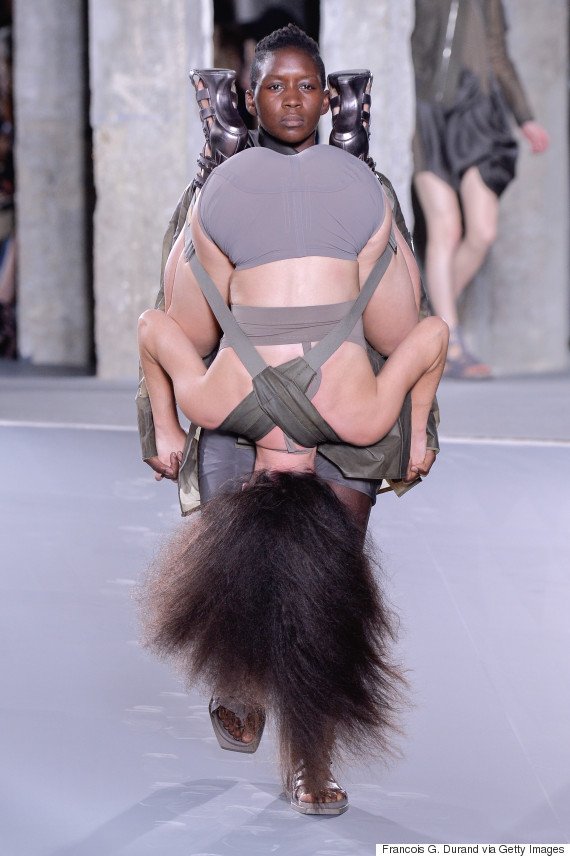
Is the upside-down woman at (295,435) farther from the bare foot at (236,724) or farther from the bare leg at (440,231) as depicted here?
the bare leg at (440,231)

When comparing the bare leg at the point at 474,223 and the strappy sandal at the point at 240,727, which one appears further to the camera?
the bare leg at the point at 474,223

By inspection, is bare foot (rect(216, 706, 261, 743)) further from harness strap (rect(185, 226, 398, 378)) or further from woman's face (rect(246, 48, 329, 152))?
woman's face (rect(246, 48, 329, 152))

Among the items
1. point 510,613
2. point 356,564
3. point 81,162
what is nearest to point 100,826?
point 356,564

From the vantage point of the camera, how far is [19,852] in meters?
2.14

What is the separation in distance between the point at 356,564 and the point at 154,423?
0.49 m

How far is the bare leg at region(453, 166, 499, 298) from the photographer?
26.5ft

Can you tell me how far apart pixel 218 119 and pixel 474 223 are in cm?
582

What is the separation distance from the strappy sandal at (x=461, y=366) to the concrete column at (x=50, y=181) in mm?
2873

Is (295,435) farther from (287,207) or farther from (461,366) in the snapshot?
(461,366)

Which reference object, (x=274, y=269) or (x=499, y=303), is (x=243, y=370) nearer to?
(x=274, y=269)

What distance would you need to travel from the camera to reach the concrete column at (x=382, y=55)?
7.95m

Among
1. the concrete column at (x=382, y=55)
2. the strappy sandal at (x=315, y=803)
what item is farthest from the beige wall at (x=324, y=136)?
the strappy sandal at (x=315, y=803)

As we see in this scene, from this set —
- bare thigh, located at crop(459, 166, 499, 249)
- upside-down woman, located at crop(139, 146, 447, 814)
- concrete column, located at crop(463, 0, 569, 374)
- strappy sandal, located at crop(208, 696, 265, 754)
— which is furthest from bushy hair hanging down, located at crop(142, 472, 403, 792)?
concrete column, located at crop(463, 0, 569, 374)

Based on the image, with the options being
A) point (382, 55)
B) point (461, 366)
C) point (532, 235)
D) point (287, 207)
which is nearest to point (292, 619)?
point (287, 207)
